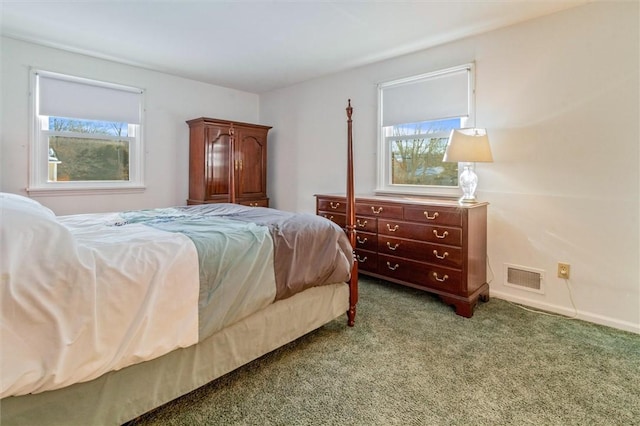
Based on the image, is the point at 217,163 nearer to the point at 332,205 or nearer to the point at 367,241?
the point at 332,205

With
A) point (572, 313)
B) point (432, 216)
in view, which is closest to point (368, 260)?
point (432, 216)

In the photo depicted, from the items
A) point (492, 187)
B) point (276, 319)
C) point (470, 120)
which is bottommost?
point (276, 319)

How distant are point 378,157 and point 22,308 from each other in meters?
3.35

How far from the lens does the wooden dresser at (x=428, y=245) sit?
2.65 metres

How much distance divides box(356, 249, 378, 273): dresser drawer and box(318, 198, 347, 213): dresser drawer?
48 cm

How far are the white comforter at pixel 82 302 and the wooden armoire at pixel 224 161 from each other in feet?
9.02

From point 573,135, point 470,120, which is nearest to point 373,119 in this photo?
point 470,120

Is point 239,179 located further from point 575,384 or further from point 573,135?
point 575,384

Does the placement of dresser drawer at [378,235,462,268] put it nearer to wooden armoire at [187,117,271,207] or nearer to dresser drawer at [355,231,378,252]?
dresser drawer at [355,231,378,252]

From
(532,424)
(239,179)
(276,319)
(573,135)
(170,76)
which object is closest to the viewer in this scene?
(532,424)

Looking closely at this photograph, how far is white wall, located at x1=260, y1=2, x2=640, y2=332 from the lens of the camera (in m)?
2.43

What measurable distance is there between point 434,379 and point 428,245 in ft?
4.06

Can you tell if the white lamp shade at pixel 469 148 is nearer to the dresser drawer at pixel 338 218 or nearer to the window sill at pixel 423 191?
the window sill at pixel 423 191

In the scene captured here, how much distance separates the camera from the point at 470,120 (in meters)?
3.15
